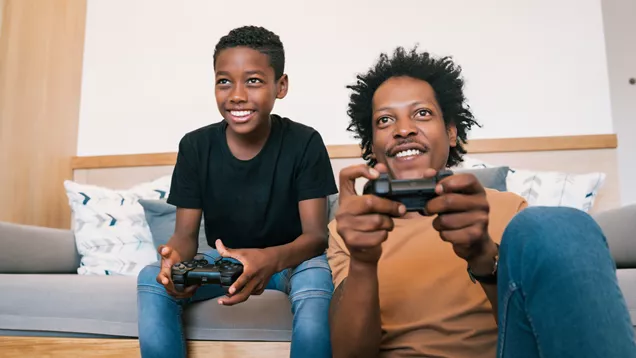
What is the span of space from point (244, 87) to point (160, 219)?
644 millimetres

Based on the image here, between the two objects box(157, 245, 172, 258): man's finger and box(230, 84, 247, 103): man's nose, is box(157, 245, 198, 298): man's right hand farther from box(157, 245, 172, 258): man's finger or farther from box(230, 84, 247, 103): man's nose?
box(230, 84, 247, 103): man's nose

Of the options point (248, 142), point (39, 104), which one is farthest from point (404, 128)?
point (39, 104)

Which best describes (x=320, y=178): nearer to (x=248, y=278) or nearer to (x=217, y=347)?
(x=248, y=278)

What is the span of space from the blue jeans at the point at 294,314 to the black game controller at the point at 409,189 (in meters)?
0.42

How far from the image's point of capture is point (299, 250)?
102 centimetres

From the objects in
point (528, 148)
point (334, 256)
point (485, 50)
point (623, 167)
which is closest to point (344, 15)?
point (485, 50)

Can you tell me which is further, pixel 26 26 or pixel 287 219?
pixel 26 26

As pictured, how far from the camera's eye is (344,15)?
1913 millimetres

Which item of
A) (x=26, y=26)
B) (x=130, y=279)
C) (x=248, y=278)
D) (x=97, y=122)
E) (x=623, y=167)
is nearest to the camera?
(x=248, y=278)

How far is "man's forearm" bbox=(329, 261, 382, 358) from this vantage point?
694mm

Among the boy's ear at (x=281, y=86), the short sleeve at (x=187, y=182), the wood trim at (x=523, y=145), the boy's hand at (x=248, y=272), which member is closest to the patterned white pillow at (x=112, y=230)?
the wood trim at (x=523, y=145)

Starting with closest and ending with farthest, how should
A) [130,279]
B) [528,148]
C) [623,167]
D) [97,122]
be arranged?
[130,279] < [528,148] < [97,122] < [623,167]

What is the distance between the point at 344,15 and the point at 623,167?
170 cm

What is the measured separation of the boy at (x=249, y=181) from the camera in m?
1.05
